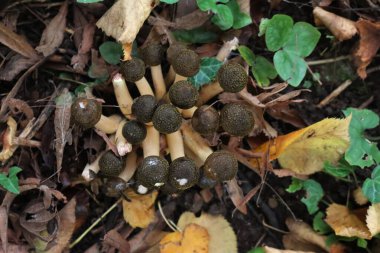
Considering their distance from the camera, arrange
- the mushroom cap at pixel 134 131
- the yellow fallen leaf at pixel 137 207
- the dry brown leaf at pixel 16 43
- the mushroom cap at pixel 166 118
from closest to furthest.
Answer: the mushroom cap at pixel 166 118 → the mushroom cap at pixel 134 131 → the dry brown leaf at pixel 16 43 → the yellow fallen leaf at pixel 137 207

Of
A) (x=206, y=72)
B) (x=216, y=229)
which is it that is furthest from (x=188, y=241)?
(x=206, y=72)

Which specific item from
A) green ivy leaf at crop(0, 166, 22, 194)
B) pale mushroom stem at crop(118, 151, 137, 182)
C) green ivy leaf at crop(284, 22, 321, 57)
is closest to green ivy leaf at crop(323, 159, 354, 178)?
green ivy leaf at crop(284, 22, 321, 57)

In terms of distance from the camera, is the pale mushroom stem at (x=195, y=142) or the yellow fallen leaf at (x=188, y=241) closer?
the pale mushroom stem at (x=195, y=142)

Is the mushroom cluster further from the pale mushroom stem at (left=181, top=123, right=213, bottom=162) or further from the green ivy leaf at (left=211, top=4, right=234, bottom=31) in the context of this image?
the green ivy leaf at (left=211, top=4, right=234, bottom=31)

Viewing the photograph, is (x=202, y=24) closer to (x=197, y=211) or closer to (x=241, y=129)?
(x=241, y=129)

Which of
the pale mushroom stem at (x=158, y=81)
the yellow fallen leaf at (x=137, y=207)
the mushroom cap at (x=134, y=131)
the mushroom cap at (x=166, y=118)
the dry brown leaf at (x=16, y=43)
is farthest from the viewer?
the yellow fallen leaf at (x=137, y=207)

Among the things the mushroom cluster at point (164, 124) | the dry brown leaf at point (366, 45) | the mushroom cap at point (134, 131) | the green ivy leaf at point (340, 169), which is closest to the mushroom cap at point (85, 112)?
the mushroom cluster at point (164, 124)

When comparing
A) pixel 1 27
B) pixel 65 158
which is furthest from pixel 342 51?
pixel 1 27

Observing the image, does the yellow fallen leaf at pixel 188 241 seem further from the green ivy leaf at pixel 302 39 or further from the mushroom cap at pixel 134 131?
the green ivy leaf at pixel 302 39
